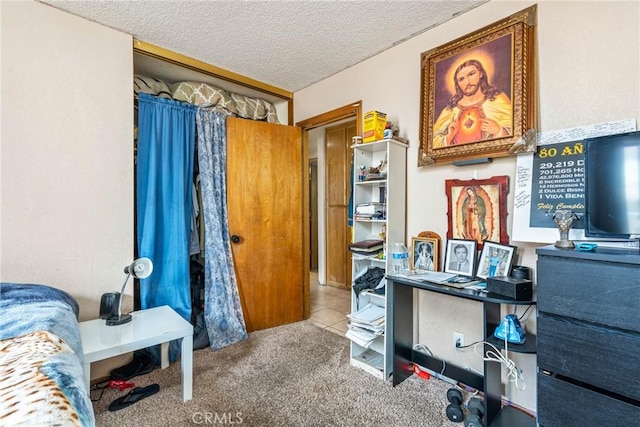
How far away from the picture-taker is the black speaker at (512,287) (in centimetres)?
146

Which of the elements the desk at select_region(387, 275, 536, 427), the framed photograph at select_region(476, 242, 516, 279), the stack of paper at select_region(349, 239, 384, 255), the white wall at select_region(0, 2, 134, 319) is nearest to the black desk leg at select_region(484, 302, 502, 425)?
the desk at select_region(387, 275, 536, 427)

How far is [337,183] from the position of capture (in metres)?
4.41

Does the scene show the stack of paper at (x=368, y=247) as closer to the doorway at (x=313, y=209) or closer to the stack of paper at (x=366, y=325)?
the stack of paper at (x=366, y=325)

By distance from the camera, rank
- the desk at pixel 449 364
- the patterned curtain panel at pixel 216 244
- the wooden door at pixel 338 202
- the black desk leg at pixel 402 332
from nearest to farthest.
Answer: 1. the desk at pixel 449 364
2. the black desk leg at pixel 402 332
3. the patterned curtain panel at pixel 216 244
4. the wooden door at pixel 338 202

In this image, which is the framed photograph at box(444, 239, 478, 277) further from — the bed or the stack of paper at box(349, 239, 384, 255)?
the bed

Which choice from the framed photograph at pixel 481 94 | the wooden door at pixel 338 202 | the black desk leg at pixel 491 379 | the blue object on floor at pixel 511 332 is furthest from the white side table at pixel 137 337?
the wooden door at pixel 338 202

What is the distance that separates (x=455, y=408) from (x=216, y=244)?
207 cm

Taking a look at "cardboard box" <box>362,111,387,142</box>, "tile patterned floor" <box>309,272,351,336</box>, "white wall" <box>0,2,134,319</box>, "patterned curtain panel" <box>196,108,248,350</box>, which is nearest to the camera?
"white wall" <box>0,2,134,319</box>

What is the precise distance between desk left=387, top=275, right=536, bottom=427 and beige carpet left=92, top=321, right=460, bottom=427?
0.12 m

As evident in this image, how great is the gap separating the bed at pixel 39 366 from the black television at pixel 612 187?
2020 millimetres

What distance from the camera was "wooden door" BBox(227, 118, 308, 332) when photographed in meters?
2.74

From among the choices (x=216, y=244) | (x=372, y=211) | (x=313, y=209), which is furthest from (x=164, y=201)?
(x=313, y=209)

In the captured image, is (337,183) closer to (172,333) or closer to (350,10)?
(350,10)

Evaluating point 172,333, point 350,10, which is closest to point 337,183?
point 350,10
